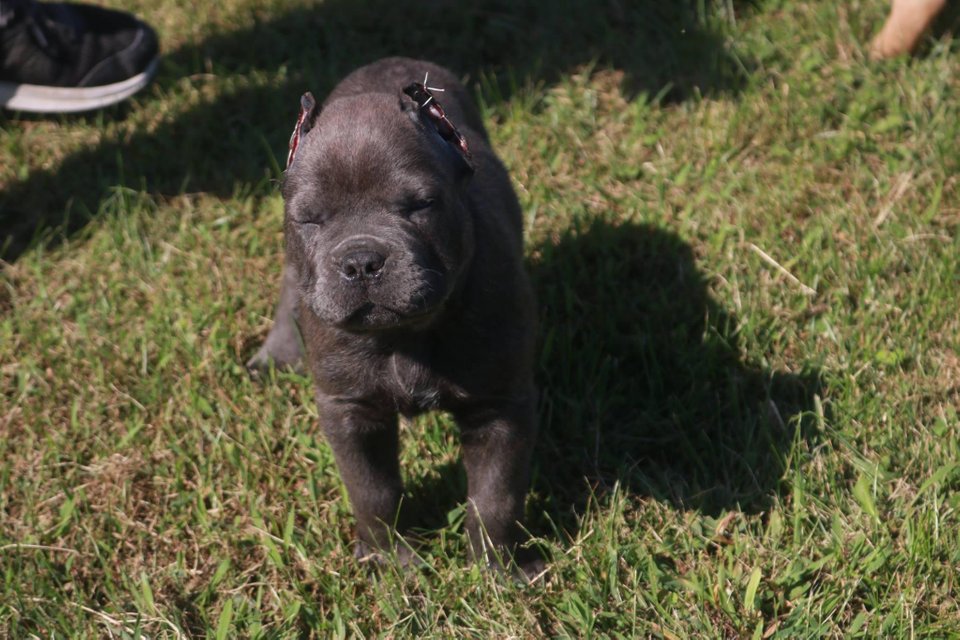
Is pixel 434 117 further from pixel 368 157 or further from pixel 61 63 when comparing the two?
pixel 61 63

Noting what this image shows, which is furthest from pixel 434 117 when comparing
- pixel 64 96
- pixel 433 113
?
pixel 64 96

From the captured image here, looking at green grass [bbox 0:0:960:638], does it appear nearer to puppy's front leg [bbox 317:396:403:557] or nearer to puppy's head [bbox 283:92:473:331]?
puppy's front leg [bbox 317:396:403:557]

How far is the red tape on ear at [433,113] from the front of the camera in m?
3.11

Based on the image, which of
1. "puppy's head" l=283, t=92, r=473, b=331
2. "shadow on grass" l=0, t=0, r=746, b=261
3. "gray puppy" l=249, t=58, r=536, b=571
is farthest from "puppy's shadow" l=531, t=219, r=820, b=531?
"shadow on grass" l=0, t=0, r=746, b=261

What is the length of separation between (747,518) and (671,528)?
10.5 inches

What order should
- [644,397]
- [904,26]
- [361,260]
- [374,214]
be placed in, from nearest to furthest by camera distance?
[361,260]
[374,214]
[644,397]
[904,26]

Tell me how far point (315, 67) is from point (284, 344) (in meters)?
2.24

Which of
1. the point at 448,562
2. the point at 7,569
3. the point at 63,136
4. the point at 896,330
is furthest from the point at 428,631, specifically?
the point at 63,136

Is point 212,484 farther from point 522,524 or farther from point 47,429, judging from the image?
point 522,524

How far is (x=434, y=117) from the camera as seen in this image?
3129mm

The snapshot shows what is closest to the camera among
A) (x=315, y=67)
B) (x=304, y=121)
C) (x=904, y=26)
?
(x=304, y=121)

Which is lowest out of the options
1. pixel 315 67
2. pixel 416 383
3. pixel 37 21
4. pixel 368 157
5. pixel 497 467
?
pixel 37 21

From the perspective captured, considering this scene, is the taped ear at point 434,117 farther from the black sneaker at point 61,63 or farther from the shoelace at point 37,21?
the shoelace at point 37,21

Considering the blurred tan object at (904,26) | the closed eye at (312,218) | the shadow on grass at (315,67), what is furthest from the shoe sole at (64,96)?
the blurred tan object at (904,26)
